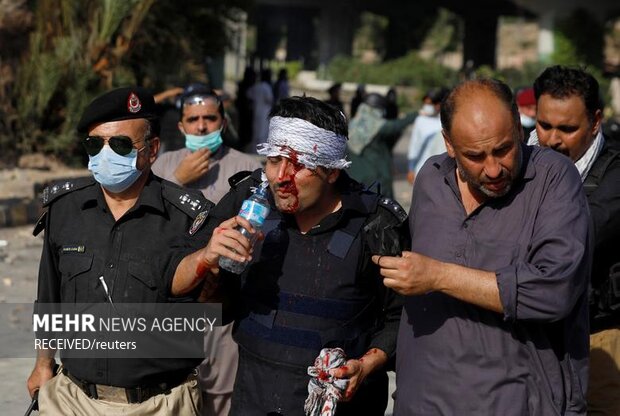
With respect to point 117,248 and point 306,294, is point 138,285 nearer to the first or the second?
point 117,248

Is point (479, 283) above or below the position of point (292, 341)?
above

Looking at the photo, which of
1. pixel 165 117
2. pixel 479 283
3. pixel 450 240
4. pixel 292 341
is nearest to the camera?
pixel 479 283

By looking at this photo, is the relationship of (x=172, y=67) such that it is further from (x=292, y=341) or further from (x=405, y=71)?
(x=405, y=71)

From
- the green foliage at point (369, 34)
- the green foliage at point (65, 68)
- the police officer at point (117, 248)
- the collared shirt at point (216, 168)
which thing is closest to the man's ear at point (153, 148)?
the police officer at point (117, 248)

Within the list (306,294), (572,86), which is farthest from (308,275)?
(572,86)

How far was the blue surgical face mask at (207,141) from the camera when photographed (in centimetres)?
593

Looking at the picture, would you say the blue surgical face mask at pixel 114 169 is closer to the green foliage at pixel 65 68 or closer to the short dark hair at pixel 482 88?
the short dark hair at pixel 482 88

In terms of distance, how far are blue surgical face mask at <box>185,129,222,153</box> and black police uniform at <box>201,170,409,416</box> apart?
7.39ft

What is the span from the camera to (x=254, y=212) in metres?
3.37

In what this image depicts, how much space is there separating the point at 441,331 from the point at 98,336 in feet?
4.23

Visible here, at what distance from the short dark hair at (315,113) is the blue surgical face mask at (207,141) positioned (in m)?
2.28

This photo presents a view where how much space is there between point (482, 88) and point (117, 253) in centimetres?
146

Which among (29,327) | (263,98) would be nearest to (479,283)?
(29,327)

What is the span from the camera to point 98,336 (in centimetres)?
388
